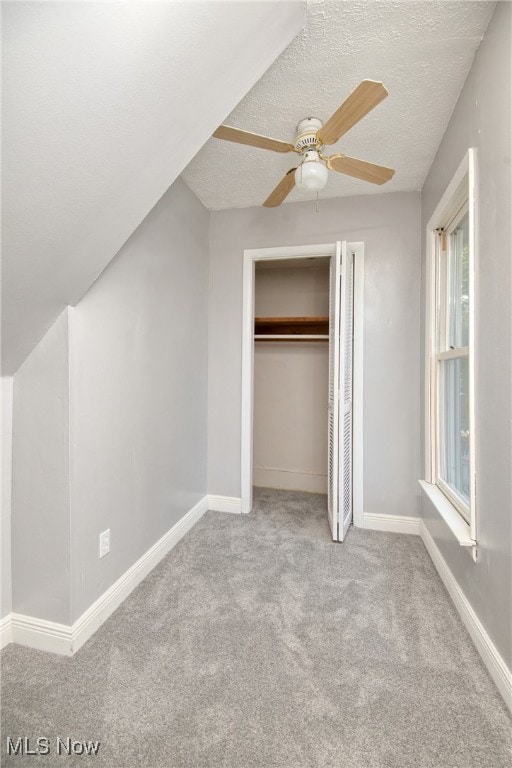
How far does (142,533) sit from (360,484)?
1601 mm

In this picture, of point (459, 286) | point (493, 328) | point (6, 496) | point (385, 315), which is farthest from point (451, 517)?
point (6, 496)

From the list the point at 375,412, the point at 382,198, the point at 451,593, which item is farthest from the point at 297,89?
the point at 451,593

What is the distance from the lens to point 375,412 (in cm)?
273

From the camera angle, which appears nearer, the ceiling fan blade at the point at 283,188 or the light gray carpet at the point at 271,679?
the light gray carpet at the point at 271,679

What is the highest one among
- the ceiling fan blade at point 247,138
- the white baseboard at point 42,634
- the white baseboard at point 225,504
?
the ceiling fan blade at point 247,138

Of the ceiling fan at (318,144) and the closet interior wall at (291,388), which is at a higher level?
the ceiling fan at (318,144)

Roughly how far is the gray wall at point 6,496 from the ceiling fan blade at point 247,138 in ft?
4.45

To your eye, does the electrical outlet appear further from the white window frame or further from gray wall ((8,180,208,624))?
the white window frame

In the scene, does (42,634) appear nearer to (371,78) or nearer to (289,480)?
(289,480)

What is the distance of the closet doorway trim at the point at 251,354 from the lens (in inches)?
107

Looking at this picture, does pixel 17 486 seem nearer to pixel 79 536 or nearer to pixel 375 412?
pixel 79 536

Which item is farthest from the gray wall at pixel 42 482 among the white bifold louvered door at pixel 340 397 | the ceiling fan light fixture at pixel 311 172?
the white bifold louvered door at pixel 340 397

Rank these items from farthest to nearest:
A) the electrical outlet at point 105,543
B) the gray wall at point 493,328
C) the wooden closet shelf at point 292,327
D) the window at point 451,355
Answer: the wooden closet shelf at point 292,327 < the window at point 451,355 < the electrical outlet at point 105,543 < the gray wall at point 493,328

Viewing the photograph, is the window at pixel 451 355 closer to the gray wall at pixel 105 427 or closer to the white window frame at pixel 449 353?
the white window frame at pixel 449 353
